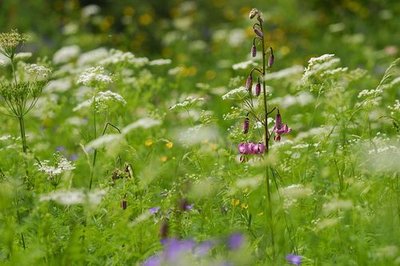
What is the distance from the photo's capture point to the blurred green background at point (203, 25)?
30.5 feet

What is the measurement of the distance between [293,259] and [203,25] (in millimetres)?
8227

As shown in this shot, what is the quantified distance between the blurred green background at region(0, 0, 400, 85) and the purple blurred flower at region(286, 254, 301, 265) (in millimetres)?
5650

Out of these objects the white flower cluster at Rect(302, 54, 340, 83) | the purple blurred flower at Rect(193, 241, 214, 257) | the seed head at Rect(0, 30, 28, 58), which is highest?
the seed head at Rect(0, 30, 28, 58)

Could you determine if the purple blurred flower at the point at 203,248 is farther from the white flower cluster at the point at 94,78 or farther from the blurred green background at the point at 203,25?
the blurred green background at the point at 203,25

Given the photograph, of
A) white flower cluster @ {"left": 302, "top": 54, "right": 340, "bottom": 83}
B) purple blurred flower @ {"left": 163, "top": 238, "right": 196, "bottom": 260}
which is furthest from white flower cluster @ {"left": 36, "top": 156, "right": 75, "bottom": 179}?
white flower cluster @ {"left": 302, "top": 54, "right": 340, "bottom": 83}

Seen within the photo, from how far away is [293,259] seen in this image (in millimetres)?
3180

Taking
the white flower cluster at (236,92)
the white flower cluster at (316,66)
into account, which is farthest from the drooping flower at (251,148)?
the white flower cluster at (316,66)

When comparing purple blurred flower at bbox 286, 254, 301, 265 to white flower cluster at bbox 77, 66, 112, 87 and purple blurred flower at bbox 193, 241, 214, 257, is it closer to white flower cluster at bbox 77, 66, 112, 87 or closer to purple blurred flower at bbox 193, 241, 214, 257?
purple blurred flower at bbox 193, 241, 214, 257

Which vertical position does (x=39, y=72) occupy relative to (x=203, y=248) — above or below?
above

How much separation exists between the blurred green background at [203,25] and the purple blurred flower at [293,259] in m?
5.65

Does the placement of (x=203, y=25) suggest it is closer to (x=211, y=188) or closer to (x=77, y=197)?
(x=211, y=188)

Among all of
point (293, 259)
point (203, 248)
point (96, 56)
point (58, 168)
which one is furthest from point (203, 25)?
point (203, 248)

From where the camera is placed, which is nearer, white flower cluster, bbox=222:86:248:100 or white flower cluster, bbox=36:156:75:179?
white flower cluster, bbox=36:156:75:179

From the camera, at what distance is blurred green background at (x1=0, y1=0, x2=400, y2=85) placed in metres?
9.28
